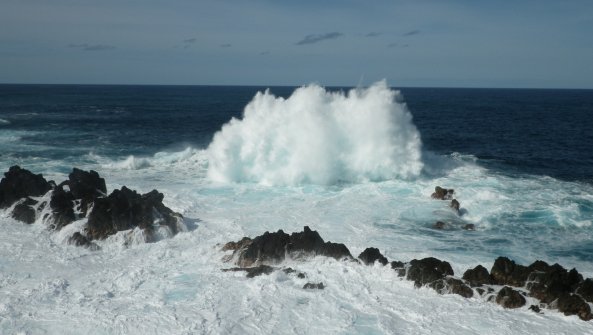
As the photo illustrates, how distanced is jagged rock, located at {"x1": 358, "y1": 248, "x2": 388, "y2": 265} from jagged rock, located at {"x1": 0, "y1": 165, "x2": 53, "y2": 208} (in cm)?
1569

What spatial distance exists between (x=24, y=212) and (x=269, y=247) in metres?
11.4

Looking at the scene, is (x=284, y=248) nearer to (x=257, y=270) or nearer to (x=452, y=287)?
(x=257, y=270)

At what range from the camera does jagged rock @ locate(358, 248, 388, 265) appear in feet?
55.7

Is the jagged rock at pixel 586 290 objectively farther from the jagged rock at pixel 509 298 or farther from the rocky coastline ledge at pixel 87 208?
the rocky coastline ledge at pixel 87 208

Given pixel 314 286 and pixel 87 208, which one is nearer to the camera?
pixel 314 286

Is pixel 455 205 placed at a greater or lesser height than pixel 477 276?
greater

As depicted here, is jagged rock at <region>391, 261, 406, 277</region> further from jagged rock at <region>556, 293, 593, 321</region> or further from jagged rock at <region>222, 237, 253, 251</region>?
jagged rock at <region>222, 237, 253, 251</region>

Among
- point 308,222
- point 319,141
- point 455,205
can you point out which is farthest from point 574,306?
point 319,141

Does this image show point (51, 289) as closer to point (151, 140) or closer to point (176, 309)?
point (176, 309)

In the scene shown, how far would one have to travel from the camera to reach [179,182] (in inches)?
1172

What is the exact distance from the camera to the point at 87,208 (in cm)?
2172

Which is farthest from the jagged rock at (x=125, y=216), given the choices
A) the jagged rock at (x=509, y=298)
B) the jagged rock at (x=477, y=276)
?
the jagged rock at (x=509, y=298)

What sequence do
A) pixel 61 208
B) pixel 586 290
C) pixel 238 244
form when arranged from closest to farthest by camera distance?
pixel 586 290 < pixel 238 244 < pixel 61 208

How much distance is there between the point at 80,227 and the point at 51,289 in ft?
17.0
